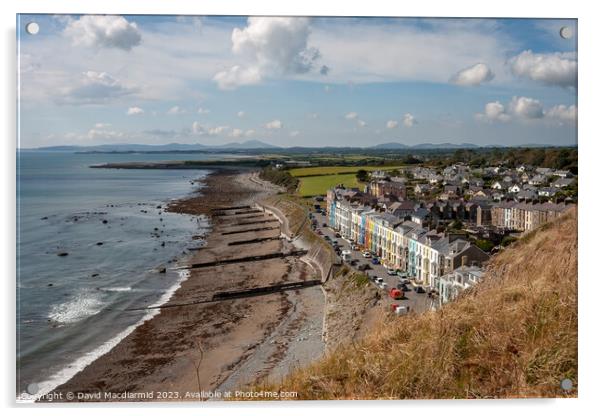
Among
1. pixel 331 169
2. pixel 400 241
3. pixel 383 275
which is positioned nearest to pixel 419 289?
pixel 383 275

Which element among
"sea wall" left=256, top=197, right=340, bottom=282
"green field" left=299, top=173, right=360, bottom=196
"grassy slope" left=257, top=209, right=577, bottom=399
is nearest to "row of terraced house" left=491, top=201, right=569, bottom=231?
"grassy slope" left=257, top=209, right=577, bottom=399

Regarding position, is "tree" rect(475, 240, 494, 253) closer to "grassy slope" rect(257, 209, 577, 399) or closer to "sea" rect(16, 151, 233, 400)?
"sea" rect(16, 151, 233, 400)

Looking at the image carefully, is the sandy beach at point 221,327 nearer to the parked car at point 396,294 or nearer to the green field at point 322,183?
the green field at point 322,183

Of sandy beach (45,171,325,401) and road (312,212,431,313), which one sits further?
road (312,212,431,313)

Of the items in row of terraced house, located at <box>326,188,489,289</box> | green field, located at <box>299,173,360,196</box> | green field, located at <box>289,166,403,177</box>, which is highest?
green field, located at <box>289,166,403,177</box>

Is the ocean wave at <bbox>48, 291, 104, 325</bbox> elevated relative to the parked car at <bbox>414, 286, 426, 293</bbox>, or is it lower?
lower

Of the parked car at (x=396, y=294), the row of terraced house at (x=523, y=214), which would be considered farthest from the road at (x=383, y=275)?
the row of terraced house at (x=523, y=214)

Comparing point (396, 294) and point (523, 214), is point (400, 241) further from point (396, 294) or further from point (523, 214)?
point (523, 214)
